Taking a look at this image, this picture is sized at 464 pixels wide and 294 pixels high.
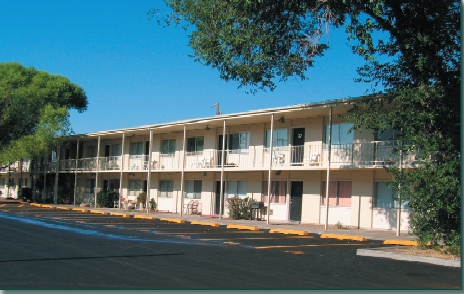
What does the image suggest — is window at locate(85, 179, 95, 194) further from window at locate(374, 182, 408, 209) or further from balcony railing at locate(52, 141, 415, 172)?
window at locate(374, 182, 408, 209)

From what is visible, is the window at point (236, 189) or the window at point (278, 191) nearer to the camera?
the window at point (278, 191)

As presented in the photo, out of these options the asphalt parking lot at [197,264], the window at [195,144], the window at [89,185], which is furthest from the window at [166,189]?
the asphalt parking lot at [197,264]

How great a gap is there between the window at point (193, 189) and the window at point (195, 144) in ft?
6.24

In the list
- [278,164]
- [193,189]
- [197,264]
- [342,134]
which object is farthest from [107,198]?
[197,264]

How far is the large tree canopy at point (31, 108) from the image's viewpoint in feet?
126

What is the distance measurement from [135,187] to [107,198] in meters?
1.99

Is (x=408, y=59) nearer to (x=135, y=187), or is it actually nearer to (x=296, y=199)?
(x=296, y=199)

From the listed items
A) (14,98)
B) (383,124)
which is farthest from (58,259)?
(14,98)

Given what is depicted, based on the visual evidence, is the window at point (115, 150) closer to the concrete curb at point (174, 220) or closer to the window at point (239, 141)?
the window at point (239, 141)

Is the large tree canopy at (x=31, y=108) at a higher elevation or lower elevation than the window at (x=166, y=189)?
higher

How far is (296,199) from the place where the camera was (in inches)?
1004

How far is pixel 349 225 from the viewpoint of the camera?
2291 cm

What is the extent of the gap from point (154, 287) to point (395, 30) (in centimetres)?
954

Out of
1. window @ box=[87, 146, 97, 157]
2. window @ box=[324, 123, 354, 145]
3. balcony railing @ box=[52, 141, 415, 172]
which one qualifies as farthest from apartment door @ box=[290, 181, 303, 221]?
window @ box=[87, 146, 97, 157]
